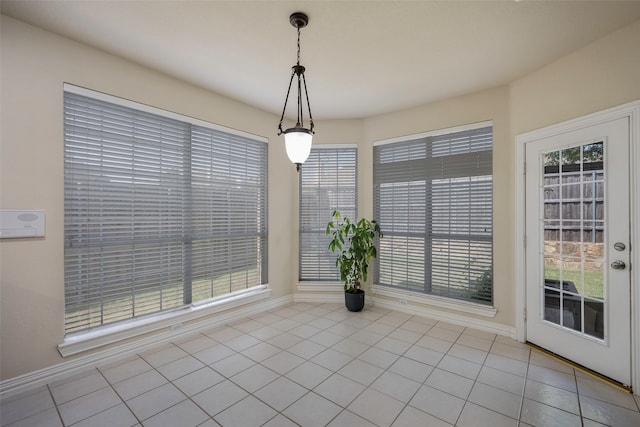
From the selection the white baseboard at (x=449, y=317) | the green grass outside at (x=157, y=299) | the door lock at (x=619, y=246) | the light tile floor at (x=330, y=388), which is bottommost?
the light tile floor at (x=330, y=388)

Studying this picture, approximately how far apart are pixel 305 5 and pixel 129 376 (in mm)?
3355

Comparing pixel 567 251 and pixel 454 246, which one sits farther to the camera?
pixel 454 246

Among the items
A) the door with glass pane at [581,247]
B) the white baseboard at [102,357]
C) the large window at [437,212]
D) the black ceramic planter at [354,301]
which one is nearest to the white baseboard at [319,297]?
the black ceramic planter at [354,301]

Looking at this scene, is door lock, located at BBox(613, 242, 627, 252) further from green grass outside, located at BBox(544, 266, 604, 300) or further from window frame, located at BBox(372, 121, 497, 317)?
window frame, located at BBox(372, 121, 497, 317)

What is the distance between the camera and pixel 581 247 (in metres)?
2.67

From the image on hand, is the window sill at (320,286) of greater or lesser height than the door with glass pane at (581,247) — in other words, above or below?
below

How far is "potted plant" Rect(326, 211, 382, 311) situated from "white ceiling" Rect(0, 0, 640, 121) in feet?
6.25

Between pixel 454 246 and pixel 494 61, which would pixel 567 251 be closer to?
pixel 454 246

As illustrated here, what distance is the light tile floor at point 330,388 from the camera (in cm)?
199

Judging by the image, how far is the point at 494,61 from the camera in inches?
111

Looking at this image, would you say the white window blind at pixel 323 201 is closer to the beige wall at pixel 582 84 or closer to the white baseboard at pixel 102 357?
the white baseboard at pixel 102 357

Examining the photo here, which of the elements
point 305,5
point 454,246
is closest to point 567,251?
point 454,246

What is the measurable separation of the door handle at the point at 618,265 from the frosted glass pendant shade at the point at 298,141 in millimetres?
2773

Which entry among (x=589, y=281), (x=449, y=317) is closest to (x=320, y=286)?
(x=449, y=317)
